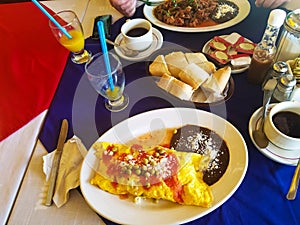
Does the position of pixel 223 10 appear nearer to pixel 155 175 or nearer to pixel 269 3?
pixel 269 3

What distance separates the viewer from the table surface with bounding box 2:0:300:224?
0.75 m

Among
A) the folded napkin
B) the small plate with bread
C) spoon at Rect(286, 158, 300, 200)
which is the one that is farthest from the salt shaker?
the folded napkin

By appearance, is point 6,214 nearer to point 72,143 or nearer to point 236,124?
point 72,143

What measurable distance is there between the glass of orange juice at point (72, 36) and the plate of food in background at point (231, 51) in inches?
17.2

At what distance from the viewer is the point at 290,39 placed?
0.91m

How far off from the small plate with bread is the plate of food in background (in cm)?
4

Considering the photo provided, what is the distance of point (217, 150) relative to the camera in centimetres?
84

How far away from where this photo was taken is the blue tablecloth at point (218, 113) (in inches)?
29.7

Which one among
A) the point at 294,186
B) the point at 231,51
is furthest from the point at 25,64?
the point at 294,186

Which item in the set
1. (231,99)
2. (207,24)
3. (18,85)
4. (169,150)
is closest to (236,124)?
(231,99)

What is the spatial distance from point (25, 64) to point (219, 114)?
2.45ft

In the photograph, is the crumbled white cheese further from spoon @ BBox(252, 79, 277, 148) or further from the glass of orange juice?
the glass of orange juice

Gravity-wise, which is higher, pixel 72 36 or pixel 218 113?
pixel 72 36

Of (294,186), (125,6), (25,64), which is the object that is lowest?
(294,186)
